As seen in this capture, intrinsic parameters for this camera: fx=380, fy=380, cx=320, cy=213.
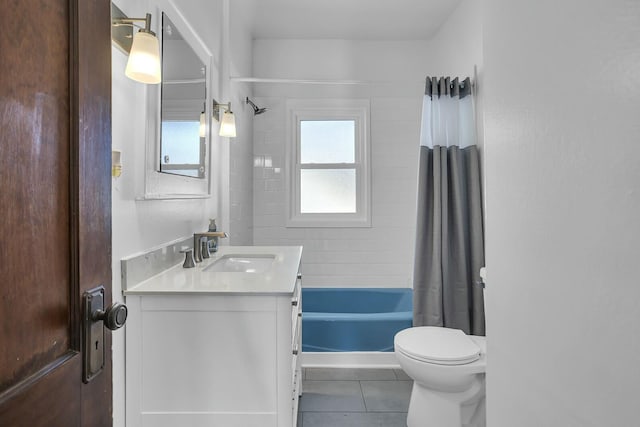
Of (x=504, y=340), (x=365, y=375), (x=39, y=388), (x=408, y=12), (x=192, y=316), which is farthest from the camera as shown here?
(x=408, y=12)

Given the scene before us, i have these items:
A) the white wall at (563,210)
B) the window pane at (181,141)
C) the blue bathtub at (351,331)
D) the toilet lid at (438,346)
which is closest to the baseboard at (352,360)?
the blue bathtub at (351,331)

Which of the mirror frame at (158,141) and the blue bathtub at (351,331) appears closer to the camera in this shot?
the mirror frame at (158,141)

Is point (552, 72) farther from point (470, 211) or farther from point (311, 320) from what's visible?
point (311, 320)

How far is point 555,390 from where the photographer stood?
0.72 metres

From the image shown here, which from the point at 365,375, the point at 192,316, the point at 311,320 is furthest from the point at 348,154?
the point at 192,316

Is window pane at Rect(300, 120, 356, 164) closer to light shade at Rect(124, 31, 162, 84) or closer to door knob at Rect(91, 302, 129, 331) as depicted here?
light shade at Rect(124, 31, 162, 84)

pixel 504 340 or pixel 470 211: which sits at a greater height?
pixel 470 211

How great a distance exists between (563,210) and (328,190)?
9.99 feet

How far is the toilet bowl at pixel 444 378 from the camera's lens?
68.0 inches

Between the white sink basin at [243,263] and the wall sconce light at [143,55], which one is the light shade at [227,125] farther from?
the wall sconce light at [143,55]

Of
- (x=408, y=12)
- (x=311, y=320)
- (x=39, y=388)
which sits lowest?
(x=311, y=320)

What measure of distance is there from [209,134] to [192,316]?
122 cm

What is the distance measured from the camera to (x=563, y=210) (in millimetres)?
692

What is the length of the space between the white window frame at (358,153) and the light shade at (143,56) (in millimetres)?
2494
